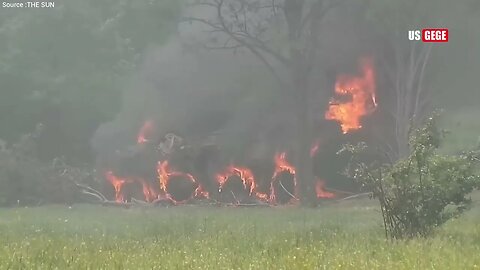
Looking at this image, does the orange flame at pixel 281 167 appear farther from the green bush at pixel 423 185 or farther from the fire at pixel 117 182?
the green bush at pixel 423 185

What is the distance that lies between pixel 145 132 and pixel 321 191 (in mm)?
9102

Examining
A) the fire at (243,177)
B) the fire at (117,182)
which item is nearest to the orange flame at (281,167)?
the fire at (243,177)

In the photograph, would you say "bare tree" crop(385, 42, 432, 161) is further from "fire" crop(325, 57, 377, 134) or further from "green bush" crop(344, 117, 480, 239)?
"green bush" crop(344, 117, 480, 239)

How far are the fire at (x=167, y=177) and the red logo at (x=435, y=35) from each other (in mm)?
11403

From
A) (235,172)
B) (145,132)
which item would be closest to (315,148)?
(235,172)

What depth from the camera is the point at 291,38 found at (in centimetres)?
2370

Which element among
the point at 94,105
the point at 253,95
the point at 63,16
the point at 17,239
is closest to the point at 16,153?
the point at 94,105

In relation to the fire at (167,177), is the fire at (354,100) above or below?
above

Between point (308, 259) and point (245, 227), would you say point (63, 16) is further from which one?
point (308, 259)

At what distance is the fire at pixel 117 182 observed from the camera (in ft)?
89.7

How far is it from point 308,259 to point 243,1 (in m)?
18.7

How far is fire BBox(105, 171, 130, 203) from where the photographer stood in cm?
2735

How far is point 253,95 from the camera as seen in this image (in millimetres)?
27562

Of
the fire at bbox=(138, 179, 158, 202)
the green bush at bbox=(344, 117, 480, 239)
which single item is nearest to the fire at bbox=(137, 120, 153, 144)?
the fire at bbox=(138, 179, 158, 202)
